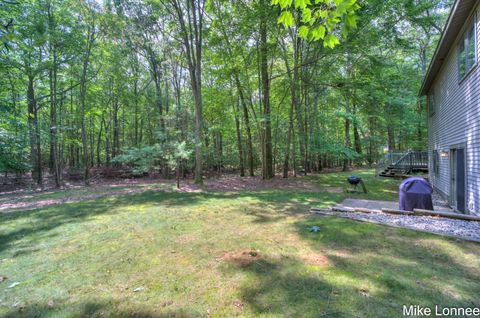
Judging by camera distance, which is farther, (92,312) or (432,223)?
(432,223)

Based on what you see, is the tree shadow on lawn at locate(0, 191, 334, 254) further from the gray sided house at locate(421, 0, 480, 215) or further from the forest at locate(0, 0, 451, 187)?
the gray sided house at locate(421, 0, 480, 215)

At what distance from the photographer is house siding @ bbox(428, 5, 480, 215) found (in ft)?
16.6

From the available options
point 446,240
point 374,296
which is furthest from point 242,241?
point 446,240

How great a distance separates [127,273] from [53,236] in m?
2.99

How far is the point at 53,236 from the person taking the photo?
4.91m

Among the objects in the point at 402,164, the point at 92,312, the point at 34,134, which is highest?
the point at 34,134

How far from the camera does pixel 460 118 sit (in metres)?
6.18

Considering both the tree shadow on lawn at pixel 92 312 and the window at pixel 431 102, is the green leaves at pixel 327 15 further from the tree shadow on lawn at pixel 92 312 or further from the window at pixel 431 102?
the window at pixel 431 102

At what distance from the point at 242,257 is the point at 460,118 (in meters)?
7.10

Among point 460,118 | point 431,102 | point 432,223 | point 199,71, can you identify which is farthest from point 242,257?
point 431,102

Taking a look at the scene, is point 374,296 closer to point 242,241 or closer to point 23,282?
point 242,241

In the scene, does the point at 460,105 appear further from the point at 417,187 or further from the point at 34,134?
the point at 34,134

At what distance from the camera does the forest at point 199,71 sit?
1035 centimetres

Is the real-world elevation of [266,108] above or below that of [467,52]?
above
